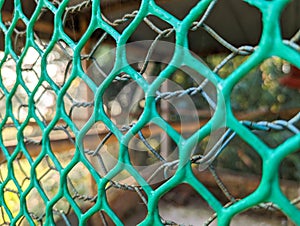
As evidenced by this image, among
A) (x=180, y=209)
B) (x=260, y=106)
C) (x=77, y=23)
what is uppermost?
(x=77, y=23)

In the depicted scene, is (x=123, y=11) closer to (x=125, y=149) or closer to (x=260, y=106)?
(x=125, y=149)

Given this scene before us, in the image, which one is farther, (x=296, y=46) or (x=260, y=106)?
(x=260, y=106)

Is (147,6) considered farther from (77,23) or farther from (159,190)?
(77,23)

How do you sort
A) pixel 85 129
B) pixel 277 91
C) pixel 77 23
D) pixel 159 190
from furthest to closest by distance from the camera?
pixel 277 91, pixel 77 23, pixel 85 129, pixel 159 190

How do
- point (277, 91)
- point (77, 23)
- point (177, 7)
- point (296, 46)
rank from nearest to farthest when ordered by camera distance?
point (296, 46)
point (77, 23)
point (177, 7)
point (277, 91)

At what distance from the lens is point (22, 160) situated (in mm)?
953

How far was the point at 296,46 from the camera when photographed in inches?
12.5

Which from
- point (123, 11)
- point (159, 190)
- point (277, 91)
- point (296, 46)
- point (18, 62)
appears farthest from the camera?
point (277, 91)

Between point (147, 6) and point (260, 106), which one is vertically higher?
point (147, 6)

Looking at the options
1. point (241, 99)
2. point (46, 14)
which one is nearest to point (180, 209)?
point (241, 99)

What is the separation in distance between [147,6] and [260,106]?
1933 millimetres

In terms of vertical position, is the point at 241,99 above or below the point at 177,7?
below


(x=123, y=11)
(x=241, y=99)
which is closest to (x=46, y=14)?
(x=123, y=11)

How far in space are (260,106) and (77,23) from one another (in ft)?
5.59
